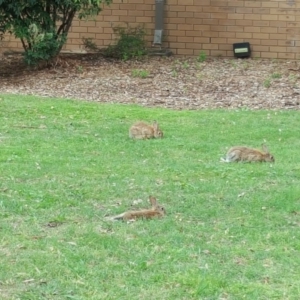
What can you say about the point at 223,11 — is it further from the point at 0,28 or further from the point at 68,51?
the point at 0,28

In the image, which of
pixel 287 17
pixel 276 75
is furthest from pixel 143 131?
pixel 287 17

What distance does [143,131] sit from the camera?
1098 centimetres

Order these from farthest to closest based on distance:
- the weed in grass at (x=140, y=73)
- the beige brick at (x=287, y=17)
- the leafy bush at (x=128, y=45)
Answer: the beige brick at (x=287, y=17) < the leafy bush at (x=128, y=45) < the weed in grass at (x=140, y=73)

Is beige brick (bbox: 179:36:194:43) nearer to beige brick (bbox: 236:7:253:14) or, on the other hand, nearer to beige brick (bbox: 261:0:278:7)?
beige brick (bbox: 236:7:253:14)

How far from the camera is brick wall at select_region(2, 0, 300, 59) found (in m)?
19.0

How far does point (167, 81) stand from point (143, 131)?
5.55m

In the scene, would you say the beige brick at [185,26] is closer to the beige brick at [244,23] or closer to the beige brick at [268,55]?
the beige brick at [244,23]

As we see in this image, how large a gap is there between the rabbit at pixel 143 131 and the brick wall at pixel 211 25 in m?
8.69

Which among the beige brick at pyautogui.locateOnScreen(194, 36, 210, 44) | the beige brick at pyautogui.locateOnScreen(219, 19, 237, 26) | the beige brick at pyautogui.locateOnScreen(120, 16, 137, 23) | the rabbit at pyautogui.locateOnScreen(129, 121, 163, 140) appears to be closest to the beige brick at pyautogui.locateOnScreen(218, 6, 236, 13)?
the beige brick at pyautogui.locateOnScreen(219, 19, 237, 26)

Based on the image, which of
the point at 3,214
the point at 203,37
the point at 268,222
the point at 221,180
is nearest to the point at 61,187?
the point at 3,214

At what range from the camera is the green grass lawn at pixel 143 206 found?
5777 millimetres

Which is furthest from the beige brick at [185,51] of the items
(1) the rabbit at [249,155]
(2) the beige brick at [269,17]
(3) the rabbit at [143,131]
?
(1) the rabbit at [249,155]

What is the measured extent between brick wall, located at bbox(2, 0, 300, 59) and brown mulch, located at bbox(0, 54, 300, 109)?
1.85 ft

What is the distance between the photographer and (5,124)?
39.2ft
